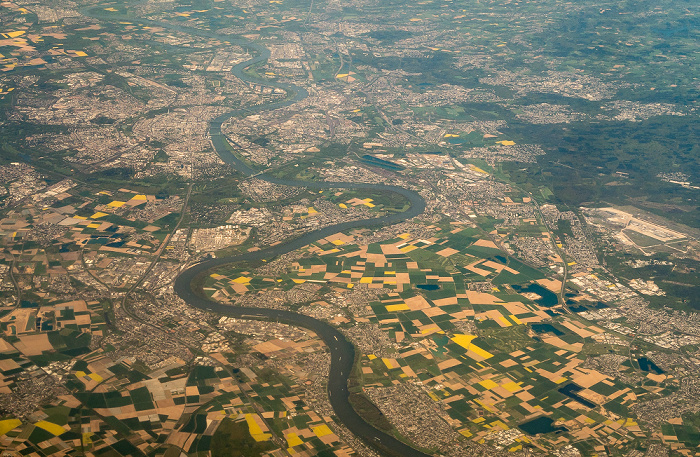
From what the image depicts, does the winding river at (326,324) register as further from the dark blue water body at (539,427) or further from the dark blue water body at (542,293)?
the dark blue water body at (542,293)

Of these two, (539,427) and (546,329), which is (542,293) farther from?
(539,427)

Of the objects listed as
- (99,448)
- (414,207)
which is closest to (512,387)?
(99,448)

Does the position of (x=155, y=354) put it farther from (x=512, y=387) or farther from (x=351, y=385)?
(x=512, y=387)

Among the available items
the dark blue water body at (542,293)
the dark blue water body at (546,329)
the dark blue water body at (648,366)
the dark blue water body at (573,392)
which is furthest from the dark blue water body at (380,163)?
the dark blue water body at (573,392)

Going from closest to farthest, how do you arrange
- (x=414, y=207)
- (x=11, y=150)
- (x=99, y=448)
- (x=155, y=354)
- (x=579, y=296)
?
(x=99, y=448) < (x=155, y=354) < (x=579, y=296) < (x=414, y=207) < (x=11, y=150)

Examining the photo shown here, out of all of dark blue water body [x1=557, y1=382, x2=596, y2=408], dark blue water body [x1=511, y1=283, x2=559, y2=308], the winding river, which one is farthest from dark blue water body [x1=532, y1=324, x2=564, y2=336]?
the winding river

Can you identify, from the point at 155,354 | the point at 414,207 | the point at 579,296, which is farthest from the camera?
the point at 414,207

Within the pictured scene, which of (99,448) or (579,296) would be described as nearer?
(99,448)
